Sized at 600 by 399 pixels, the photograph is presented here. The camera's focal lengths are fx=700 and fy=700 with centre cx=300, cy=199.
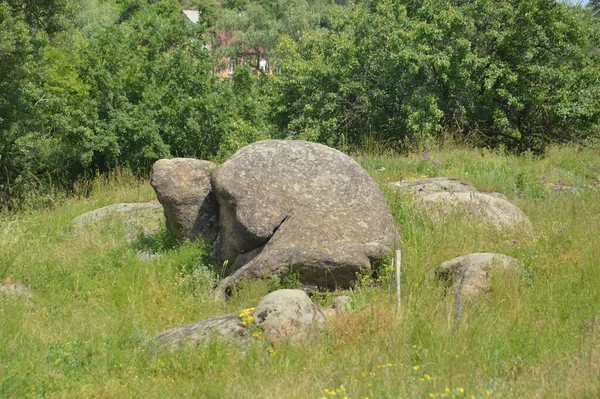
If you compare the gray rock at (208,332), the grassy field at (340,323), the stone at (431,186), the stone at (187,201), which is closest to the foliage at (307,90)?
the stone at (431,186)

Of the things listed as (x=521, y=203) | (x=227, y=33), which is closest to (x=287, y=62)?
(x=521, y=203)

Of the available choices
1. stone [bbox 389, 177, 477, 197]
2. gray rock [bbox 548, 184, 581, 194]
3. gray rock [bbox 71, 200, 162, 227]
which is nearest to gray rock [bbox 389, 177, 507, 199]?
stone [bbox 389, 177, 477, 197]

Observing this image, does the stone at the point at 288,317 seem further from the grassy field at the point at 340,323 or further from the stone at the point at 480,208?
the stone at the point at 480,208

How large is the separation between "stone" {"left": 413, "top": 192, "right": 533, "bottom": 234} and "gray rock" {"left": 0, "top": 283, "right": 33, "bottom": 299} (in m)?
5.45

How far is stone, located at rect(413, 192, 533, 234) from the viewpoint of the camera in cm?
970

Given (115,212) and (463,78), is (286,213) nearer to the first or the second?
(115,212)

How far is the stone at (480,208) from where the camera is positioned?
9703 mm

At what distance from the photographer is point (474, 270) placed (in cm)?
777

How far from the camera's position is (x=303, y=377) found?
572 centimetres

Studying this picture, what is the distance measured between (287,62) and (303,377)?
14.7 m

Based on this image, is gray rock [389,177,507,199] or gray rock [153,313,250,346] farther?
gray rock [389,177,507,199]

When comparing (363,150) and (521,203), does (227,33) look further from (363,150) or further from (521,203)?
(521,203)

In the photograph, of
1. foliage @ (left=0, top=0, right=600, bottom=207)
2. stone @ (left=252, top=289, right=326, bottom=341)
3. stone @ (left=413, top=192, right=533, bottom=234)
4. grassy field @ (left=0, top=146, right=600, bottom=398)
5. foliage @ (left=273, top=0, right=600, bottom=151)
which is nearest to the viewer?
grassy field @ (left=0, top=146, right=600, bottom=398)

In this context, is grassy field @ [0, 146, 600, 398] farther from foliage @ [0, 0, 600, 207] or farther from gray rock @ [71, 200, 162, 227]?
foliage @ [0, 0, 600, 207]
